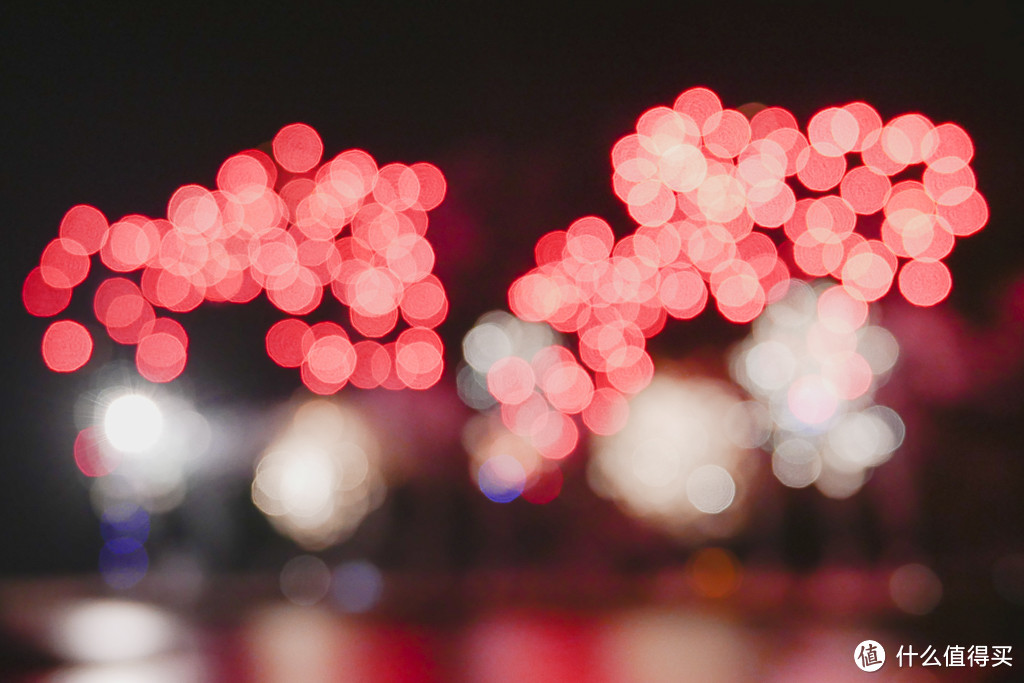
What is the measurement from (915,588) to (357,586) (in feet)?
8.33

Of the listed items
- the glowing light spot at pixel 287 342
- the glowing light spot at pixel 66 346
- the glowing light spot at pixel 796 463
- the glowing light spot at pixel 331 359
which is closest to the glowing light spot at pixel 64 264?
the glowing light spot at pixel 66 346

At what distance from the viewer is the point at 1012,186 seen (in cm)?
316

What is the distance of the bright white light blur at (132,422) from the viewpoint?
154 inches

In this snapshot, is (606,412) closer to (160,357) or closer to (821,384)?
(821,384)

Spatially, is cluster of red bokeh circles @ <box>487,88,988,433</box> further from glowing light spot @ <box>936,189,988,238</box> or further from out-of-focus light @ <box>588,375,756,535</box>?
Result: out-of-focus light @ <box>588,375,756,535</box>

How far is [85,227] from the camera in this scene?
132 inches

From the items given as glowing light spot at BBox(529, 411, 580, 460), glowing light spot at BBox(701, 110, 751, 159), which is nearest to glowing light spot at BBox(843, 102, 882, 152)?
glowing light spot at BBox(701, 110, 751, 159)

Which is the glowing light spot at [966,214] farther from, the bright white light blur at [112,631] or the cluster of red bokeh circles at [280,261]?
the bright white light blur at [112,631]

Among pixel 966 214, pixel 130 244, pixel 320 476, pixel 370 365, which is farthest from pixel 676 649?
pixel 320 476

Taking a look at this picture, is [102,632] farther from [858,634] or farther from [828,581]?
[828,581]

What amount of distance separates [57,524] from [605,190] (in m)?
2.84

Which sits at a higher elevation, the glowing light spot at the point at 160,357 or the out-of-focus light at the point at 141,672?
the glowing light spot at the point at 160,357

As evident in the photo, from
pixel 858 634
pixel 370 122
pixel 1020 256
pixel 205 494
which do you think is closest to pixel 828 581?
pixel 858 634

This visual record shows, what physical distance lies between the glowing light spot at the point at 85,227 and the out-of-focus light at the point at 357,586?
71.7 inches
